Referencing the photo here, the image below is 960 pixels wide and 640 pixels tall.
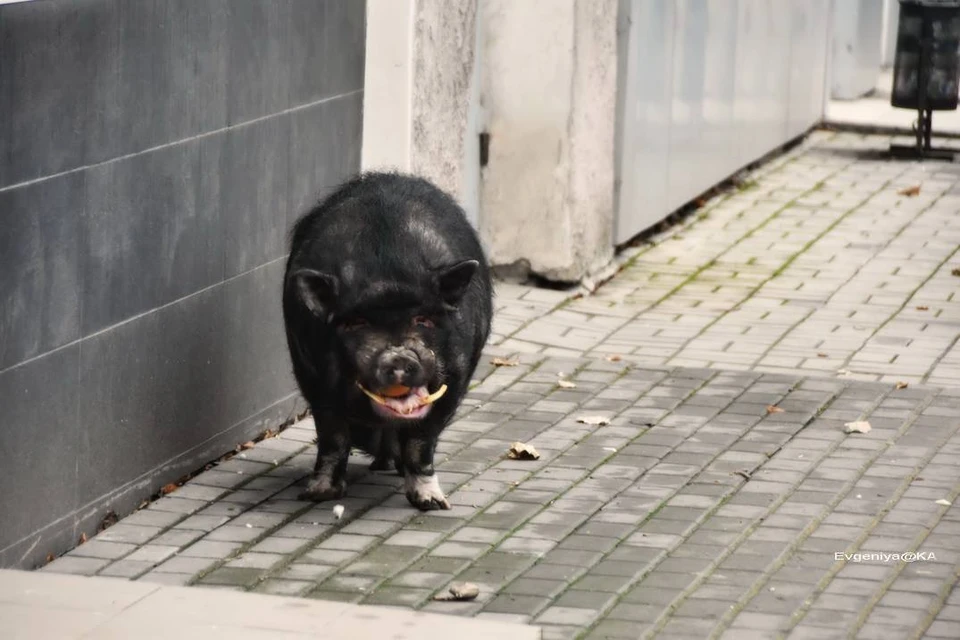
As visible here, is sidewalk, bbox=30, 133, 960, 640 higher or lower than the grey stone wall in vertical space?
lower

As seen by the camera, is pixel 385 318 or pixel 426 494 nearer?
pixel 385 318

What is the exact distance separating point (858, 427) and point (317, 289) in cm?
296

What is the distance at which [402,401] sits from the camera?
7.24 meters

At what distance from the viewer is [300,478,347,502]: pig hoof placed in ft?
25.6

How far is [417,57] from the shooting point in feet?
32.5

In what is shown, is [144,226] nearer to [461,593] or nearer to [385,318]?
[385,318]

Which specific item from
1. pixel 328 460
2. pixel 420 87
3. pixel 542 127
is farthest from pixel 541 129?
pixel 328 460

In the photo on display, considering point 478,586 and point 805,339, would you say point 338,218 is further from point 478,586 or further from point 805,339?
point 805,339

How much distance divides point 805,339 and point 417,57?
2.72m

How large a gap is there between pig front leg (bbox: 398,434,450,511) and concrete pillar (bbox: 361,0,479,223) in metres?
2.19

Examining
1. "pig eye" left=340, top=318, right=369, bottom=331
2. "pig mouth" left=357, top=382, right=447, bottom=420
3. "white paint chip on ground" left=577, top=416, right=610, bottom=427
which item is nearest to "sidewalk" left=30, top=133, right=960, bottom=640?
"white paint chip on ground" left=577, top=416, right=610, bottom=427

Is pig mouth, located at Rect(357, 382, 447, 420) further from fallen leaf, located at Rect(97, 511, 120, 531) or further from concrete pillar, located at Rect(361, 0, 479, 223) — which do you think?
concrete pillar, located at Rect(361, 0, 479, 223)

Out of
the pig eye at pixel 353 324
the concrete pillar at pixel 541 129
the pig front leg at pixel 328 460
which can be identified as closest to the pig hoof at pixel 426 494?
the pig front leg at pixel 328 460

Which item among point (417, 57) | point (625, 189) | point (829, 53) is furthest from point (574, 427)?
point (829, 53)
